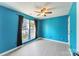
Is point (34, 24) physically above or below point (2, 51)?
above

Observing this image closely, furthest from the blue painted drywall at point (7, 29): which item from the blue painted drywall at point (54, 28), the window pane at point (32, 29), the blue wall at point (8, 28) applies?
the blue painted drywall at point (54, 28)

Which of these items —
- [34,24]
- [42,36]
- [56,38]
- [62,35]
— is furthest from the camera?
[42,36]

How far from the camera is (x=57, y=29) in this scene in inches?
289

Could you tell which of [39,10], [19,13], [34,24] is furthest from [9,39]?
[34,24]

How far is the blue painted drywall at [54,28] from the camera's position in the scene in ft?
22.2

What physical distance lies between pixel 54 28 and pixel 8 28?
4.22 m

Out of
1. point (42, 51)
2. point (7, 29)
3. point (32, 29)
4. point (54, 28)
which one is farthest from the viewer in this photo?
point (32, 29)

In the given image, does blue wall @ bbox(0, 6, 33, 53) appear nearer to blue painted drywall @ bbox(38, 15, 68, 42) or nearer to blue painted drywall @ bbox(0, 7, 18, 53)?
blue painted drywall @ bbox(0, 7, 18, 53)

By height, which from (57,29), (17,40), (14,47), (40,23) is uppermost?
(40,23)

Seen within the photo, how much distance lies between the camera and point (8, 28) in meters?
4.39

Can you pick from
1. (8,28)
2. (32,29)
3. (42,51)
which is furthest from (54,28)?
(8,28)

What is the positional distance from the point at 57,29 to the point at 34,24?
2098 mm

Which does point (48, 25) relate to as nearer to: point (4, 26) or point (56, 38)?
point (56, 38)

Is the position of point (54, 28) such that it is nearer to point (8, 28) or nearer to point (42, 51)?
point (42, 51)
